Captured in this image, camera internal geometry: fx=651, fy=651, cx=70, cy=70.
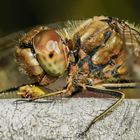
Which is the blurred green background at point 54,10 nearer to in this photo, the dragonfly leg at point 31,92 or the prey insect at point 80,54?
the prey insect at point 80,54

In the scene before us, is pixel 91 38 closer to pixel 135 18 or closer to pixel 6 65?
pixel 6 65

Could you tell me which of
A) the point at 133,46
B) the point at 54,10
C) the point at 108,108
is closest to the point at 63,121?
the point at 108,108

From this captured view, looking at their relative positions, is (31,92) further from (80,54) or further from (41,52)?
(80,54)

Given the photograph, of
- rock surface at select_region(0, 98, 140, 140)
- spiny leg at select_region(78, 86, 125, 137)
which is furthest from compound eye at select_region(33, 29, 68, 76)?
rock surface at select_region(0, 98, 140, 140)

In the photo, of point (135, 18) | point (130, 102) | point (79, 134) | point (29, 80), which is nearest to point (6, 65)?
point (29, 80)

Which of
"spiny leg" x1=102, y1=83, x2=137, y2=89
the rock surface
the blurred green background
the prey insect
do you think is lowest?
the rock surface

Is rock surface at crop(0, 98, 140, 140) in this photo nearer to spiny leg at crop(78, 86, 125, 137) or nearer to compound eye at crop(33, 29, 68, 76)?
spiny leg at crop(78, 86, 125, 137)
